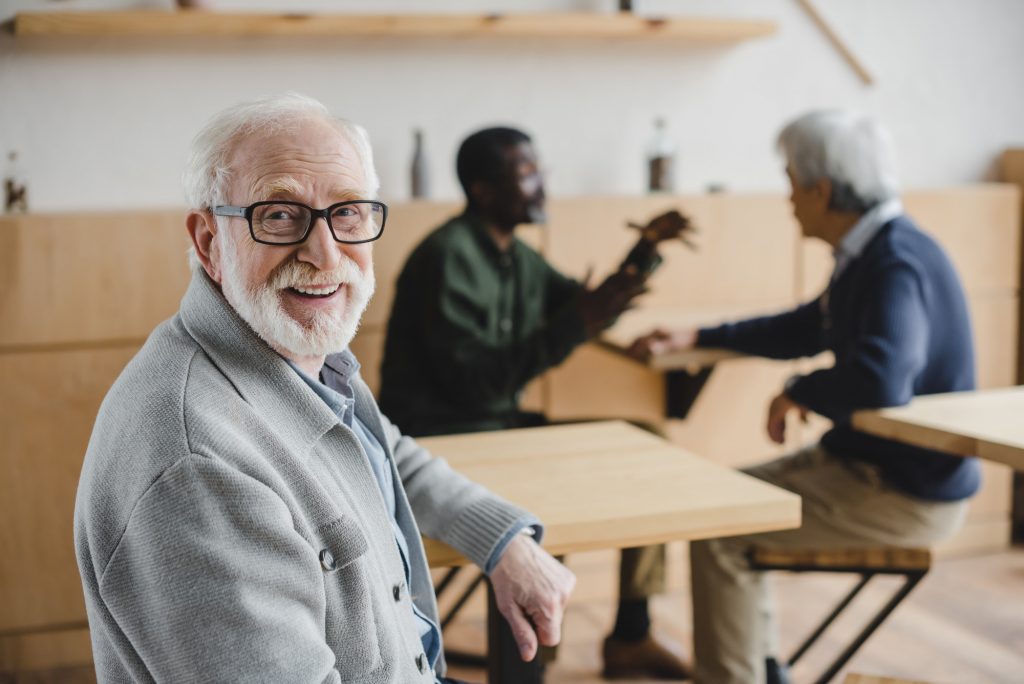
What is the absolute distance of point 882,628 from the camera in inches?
126

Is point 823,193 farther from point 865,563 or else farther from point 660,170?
point 660,170

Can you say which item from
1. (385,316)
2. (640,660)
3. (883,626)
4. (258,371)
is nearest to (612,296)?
(385,316)

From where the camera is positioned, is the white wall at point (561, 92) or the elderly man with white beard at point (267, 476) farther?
the white wall at point (561, 92)

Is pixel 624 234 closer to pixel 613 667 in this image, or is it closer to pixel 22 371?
pixel 613 667

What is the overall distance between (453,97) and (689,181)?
90 centimetres

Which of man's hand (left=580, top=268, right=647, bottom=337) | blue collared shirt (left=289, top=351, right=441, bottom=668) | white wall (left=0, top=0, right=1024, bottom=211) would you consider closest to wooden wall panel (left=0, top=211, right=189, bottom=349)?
white wall (left=0, top=0, right=1024, bottom=211)

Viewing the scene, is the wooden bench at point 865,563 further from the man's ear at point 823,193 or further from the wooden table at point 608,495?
the man's ear at point 823,193

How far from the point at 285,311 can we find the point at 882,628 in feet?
8.19

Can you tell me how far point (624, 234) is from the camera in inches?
135

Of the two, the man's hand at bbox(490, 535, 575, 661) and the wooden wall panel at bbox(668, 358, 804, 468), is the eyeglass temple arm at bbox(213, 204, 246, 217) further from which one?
the wooden wall panel at bbox(668, 358, 804, 468)

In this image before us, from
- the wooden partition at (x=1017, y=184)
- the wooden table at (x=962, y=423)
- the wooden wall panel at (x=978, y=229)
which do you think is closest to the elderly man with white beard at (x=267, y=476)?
the wooden table at (x=962, y=423)

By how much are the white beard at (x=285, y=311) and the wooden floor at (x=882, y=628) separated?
182 centimetres

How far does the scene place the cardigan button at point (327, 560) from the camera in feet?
3.84

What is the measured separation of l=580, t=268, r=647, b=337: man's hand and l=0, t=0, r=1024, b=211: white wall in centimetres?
106
